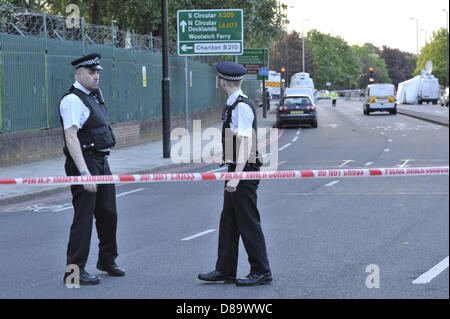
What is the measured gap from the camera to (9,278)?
693cm

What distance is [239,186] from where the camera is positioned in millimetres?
6449

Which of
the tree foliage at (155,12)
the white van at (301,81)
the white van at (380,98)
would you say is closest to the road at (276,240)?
the tree foliage at (155,12)

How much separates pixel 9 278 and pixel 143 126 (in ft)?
64.2

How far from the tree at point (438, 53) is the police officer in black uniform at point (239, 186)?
360ft

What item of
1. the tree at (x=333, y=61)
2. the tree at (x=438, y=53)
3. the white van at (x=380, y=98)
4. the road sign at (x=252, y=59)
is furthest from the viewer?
the tree at (x=333, y=61)

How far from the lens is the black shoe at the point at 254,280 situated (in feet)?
21.3

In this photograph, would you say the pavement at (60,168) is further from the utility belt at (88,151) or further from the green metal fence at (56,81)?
the utility belt at (88,151)

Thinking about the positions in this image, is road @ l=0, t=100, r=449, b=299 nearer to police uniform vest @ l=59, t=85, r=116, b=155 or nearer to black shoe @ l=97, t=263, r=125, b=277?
black shoe @ l=97, t=263, r=125, b=277

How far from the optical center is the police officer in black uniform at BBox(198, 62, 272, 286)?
634 centimetres

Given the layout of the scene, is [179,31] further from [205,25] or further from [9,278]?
[9,278]

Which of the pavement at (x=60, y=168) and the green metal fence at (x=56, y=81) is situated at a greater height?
→ the green metal fence at (x=56, y=81)

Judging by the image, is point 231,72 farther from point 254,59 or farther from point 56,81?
point 254,59

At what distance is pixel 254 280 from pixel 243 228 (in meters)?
0.42
